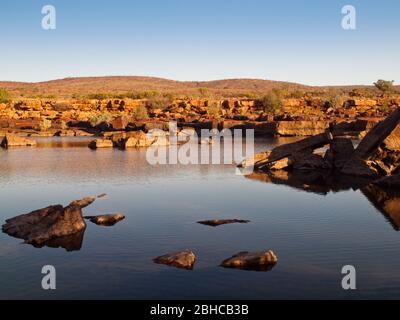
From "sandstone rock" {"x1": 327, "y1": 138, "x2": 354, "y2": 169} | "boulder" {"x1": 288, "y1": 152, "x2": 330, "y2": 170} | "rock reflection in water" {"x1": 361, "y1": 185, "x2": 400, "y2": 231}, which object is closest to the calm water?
"rock reflection in water" {"x1": 361, "y1": 185, "x2": 400, "y2": 231}

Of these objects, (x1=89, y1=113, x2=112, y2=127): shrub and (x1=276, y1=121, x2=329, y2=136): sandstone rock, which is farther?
(x1=89, y1=113, x2=112, y2=127): shrub

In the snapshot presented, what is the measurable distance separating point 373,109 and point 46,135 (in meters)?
43.5

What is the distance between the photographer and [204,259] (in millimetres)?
12047

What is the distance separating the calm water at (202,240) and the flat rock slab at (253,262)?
0.24 m

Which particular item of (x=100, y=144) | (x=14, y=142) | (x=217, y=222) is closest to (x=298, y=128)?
(x=100, y=144)

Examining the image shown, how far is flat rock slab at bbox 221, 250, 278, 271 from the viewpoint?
11.4m

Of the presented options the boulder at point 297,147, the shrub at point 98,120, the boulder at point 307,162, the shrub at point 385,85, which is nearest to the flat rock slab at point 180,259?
the boulder at point 297,147

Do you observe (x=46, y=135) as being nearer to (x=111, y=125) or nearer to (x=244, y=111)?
(x=111, y=125)

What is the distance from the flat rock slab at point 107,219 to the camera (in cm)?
1546

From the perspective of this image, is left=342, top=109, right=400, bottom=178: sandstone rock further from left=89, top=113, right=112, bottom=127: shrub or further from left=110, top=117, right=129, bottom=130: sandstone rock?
left=89, top=113, right=112, bottom=127: shrub

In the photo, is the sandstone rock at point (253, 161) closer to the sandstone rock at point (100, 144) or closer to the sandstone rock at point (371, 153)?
the sandstone rock at point (371, 153)

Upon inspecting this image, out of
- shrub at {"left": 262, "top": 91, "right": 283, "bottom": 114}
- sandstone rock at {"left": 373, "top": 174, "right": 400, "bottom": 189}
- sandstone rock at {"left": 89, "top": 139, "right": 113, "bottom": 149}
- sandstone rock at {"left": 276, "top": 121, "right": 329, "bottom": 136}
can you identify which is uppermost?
shrub at {"left": 262, "top": 91, "right": 283, "bottom": 114}

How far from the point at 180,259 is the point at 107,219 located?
472 centimetres

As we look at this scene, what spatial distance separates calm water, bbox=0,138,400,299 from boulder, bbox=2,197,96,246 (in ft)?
1.52
